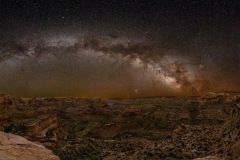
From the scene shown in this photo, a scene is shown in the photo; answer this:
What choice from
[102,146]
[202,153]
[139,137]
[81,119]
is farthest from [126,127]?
[202,153]

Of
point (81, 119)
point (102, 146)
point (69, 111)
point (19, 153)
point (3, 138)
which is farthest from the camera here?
point (69, 111)

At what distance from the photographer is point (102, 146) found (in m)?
30.6

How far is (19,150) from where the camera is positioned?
11.3 metres

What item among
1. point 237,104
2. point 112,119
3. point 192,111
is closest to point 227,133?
point 237,104

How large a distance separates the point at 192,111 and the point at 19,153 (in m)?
59.7

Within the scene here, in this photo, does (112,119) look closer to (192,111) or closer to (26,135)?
(192,111)

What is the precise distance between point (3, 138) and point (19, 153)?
133 centimetres

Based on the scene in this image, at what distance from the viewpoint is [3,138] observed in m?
11.9

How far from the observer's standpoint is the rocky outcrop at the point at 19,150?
10602 millimetres

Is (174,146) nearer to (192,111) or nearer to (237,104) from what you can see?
(237,104)

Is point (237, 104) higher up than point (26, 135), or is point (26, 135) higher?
point (237, 104)

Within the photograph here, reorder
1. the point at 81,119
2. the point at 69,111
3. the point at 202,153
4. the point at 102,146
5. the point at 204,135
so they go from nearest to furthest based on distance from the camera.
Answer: the point at 202,153, the point at 204,135, the point at 102,146, the point at 81,119, the point at 69,111

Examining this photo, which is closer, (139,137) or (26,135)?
(26,135)

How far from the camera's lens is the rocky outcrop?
10602 millimetres
